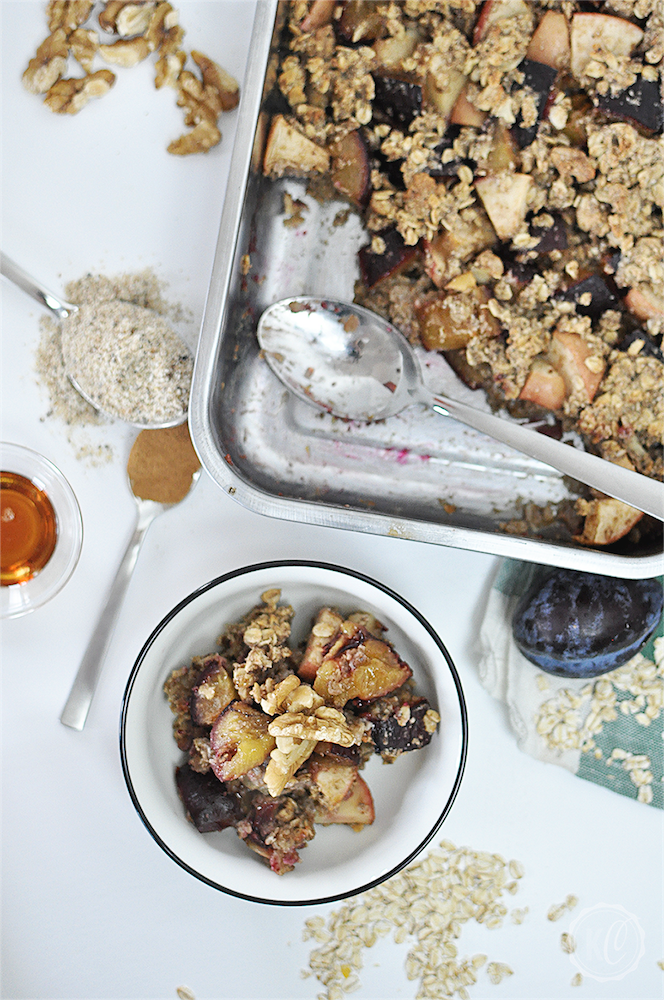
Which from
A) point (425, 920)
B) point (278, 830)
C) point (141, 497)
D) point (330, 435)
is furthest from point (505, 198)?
point (425, 920)

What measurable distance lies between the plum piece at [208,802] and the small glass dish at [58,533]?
0.33 m

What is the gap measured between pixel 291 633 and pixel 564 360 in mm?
528

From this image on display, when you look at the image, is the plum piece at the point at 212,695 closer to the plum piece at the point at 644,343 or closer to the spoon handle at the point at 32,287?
the spoon handle at the point at 32,287

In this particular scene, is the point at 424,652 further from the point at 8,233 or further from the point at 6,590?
the point at 8,233

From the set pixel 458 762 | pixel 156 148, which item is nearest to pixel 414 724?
pixel 458 762

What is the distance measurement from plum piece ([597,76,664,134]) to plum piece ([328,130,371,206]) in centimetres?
31

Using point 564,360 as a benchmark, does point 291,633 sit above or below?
below

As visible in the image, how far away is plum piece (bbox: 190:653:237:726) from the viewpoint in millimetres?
911

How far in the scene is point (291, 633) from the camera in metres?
1.00

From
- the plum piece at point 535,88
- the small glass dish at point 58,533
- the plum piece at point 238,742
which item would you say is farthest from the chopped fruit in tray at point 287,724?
the plum piece at point 535,88

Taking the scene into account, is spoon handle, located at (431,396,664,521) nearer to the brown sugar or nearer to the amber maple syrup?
the brown sugar

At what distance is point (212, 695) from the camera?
2.98ft

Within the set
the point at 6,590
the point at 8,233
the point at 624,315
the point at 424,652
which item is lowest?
the point at 6,590

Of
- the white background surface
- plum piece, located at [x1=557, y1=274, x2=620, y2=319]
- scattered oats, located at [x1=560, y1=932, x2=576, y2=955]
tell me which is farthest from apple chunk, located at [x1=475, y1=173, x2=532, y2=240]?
scattered oats, located at [x1=560, y1=932, x2=576, y2=955]
